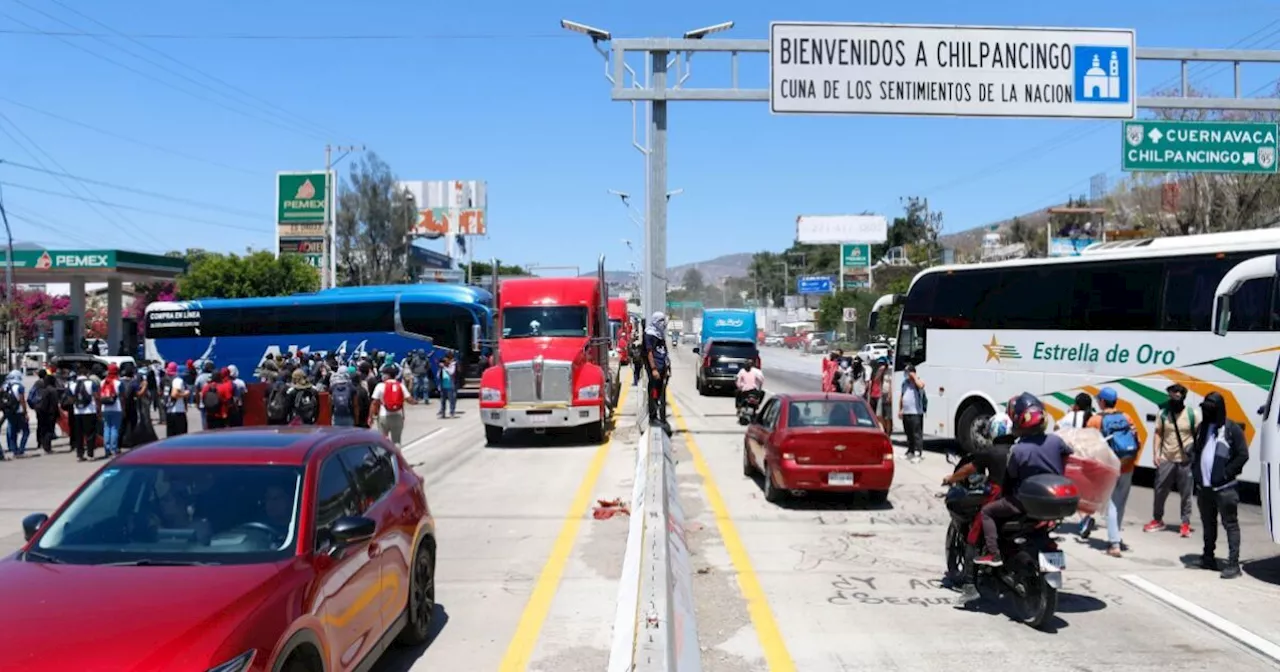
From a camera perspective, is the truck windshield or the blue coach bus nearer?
the truck windshield

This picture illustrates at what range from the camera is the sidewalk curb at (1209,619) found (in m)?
7.16

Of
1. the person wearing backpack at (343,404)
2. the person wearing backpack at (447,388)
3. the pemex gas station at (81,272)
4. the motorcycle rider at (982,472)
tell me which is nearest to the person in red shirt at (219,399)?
the person wearing backpack at (343,404)

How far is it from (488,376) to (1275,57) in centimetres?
1562

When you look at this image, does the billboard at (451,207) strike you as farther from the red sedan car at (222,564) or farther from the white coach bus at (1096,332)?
the red sedan car at (222,564)

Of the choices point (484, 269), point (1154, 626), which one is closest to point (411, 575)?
point (1154, 626)

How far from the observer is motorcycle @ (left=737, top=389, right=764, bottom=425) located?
79.7 ft

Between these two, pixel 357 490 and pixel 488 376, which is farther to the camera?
pixel 488 376

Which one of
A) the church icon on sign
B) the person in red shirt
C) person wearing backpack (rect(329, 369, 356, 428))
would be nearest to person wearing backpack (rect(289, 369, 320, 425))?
person wearing backpack (rect(329, 369, 356, 428))

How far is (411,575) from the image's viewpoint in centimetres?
693

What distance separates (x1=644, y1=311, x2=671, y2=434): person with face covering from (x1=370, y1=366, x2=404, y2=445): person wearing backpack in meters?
4.50

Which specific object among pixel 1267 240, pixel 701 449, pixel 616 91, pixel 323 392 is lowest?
pixel 701 449

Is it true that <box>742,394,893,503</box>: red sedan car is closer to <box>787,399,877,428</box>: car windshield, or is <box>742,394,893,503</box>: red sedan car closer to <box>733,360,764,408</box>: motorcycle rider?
<box>787,399,877,428</box>: car windshield

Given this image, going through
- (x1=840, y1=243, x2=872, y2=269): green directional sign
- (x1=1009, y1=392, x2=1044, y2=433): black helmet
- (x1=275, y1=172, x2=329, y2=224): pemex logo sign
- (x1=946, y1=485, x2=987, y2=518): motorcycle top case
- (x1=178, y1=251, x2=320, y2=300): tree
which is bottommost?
(x1=946, y1=485, x2=987, y2=518): motorcycle top case

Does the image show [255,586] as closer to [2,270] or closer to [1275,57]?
[1275,57]
